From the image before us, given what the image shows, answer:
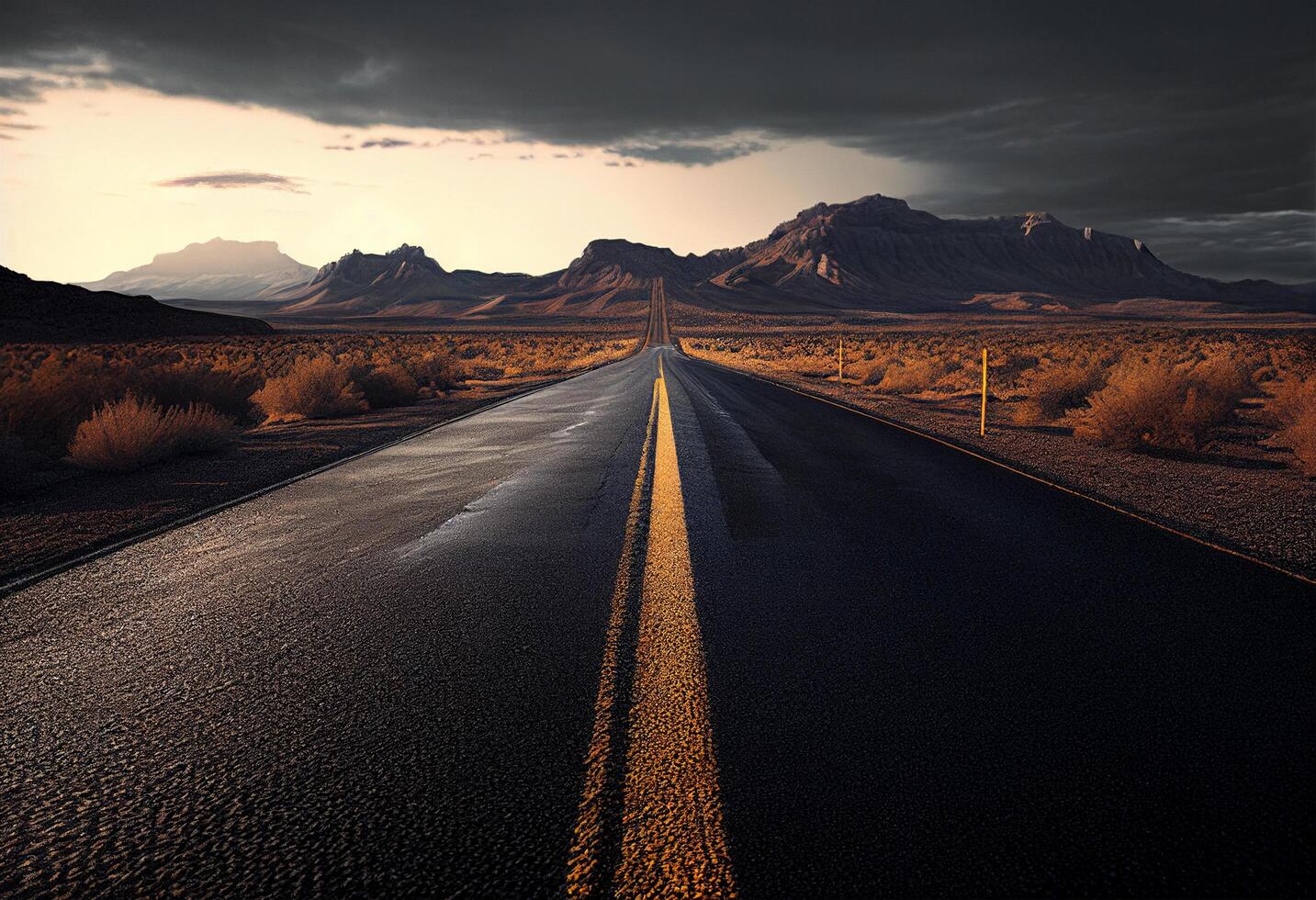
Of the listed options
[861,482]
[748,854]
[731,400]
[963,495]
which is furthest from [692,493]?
[731,400]

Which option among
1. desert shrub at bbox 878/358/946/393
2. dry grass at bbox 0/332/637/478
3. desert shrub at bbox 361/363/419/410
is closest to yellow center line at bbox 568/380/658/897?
dry grass at bbox 0/332/637/478

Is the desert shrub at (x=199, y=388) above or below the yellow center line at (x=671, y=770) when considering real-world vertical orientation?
above

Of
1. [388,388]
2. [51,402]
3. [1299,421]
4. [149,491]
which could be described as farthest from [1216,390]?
[51,402]

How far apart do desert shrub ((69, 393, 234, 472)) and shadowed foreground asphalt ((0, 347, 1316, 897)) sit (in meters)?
5.06

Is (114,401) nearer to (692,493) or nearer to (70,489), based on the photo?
(70,489)

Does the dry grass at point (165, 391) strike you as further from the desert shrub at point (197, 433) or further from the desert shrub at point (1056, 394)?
the desert shrub at point (1056, 394)

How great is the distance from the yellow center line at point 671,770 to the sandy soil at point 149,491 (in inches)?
199

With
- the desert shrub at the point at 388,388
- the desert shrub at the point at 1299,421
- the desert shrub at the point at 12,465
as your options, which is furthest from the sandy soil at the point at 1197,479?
the desert shrub at the point at 388,388

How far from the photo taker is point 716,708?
10.8 ft

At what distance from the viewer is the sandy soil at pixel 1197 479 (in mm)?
6727

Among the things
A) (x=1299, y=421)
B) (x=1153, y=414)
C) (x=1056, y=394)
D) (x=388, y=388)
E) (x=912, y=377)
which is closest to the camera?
(x=1299, y=421)

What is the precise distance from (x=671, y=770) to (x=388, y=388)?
19772mm

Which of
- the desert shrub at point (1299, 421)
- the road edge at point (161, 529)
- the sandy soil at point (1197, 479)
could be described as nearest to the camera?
the road edge at point (161, 529)

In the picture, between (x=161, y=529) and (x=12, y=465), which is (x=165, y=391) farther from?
(x=161, y=529)
